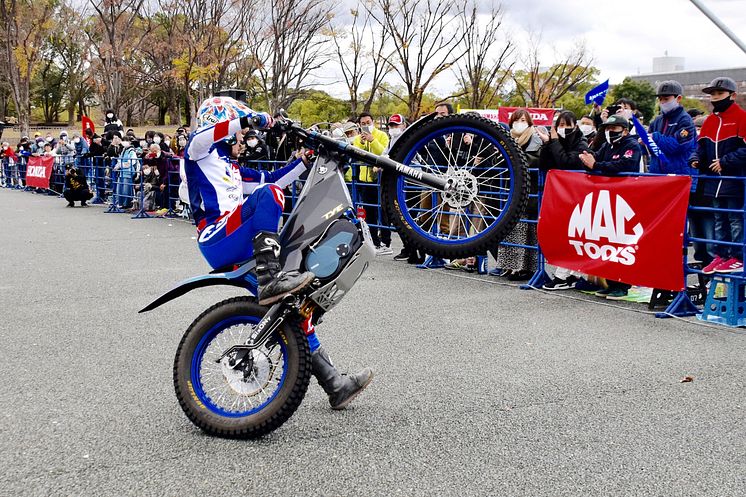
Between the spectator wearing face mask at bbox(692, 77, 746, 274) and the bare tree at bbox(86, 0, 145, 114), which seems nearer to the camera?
the spectator wearing face mask at bbox(692, 77, 746, 274)

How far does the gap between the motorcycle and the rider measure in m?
0.12

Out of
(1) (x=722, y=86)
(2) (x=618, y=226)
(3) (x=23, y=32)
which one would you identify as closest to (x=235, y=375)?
(2) (x=618, y=226)

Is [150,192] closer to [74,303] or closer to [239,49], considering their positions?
[74,303]

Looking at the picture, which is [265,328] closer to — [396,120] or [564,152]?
[564,152]

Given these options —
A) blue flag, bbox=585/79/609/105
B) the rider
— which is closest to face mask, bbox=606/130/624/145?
blue flag, bbox=585/79/609/105

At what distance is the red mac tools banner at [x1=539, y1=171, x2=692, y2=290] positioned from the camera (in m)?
7.21

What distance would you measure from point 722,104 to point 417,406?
5207 millimetres

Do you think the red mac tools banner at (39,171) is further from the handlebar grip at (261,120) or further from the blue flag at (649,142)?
the handlebar grip at (261,120)

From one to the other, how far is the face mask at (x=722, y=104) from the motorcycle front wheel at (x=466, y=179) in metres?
4.22

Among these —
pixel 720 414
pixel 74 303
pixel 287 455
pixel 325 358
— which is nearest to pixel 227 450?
pixel 287 455

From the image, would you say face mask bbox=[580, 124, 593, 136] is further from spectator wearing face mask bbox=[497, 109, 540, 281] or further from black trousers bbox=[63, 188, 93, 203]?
black trousers bbox=[63, 188, 93, 203]

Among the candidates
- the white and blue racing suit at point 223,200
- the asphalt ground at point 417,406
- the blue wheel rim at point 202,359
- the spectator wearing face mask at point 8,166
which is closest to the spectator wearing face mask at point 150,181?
the asphalt ground at point 417,406

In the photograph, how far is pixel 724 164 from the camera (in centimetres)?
738

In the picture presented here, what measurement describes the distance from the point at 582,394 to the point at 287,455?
80.6 inches
